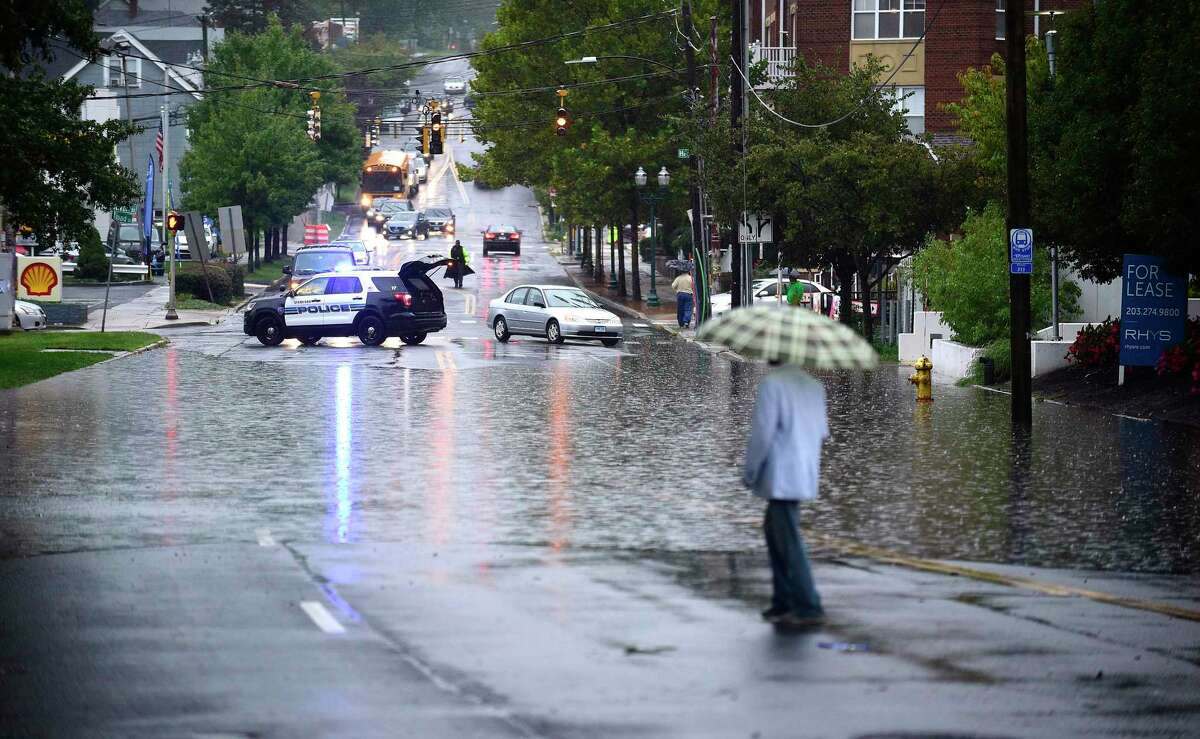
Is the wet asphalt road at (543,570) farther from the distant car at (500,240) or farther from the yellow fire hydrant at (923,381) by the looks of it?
the distant car at (500,240)

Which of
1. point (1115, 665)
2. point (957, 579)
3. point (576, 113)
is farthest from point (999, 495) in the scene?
point (576, 113)

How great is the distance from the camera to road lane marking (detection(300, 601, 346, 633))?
31.5 feet

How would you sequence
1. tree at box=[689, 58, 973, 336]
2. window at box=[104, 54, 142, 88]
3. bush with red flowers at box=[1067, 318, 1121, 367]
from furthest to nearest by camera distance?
window at box=[104, 54, 142, 88], tree at box=[689, 58, 973, 336], bush with red flowers at box=[1067, 318, 1121, 367]

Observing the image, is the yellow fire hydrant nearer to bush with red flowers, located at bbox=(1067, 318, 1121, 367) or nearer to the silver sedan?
bush with red flowers, located at bbox=(1067, 318, 1121, 367)

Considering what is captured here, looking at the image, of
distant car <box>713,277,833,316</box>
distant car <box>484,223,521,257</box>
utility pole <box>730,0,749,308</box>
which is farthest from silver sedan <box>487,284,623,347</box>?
distant car <box>484,223,521,257</box>

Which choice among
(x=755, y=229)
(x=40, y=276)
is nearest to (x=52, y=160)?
(x=40, y=276)

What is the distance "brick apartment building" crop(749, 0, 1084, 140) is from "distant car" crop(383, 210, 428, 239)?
49498mm

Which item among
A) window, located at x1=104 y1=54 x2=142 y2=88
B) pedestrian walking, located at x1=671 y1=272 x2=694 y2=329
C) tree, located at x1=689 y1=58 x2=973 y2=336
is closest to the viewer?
tree, located at x1=689 y1=58 x2=973 y2=336

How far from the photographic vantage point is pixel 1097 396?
26438 mm

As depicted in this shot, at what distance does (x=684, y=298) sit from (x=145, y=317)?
15917 millimetres

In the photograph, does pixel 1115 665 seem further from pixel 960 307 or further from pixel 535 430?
pixel 960 307

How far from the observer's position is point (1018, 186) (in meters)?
22.1

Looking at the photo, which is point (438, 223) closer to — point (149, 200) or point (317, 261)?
point (149, 200)

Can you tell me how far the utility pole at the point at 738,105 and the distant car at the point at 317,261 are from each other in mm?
17418
